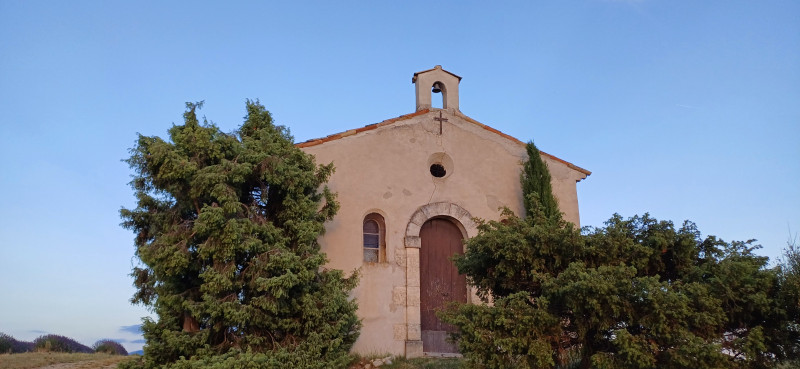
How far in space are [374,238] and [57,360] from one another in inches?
269

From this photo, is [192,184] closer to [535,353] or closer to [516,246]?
[516,246]

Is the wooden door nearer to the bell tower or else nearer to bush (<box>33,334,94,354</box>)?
the bell tower

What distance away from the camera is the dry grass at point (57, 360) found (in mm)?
11875

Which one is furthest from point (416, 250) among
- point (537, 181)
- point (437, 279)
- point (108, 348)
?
point (108, 348)

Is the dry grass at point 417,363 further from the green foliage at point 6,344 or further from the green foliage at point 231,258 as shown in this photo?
the green foliage at point 6,344

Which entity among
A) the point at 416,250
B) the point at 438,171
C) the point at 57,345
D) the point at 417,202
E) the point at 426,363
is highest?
the point at 438,171

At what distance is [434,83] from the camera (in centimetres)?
1427

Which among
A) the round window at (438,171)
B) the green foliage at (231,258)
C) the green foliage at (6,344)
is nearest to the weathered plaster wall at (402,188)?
the round window at (438,171)

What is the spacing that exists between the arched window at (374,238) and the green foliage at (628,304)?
3977 millimetres

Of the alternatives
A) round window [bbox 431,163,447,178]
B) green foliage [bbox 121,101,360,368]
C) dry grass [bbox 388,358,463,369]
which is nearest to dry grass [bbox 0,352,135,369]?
green foliage [bbox 121,101,360,368]

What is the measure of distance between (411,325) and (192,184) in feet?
16.0

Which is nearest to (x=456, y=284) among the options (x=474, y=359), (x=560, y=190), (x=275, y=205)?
(x=560, y=190)

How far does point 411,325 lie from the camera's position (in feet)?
39.3

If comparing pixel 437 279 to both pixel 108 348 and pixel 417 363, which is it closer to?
pixel 417 363
